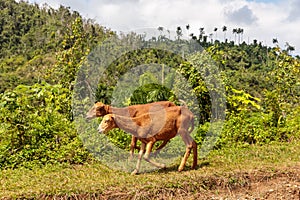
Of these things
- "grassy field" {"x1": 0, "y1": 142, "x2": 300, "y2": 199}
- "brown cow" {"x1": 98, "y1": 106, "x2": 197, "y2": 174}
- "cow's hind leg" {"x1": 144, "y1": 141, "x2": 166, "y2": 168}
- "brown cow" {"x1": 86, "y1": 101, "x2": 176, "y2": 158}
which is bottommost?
"grassy field" {"x1": 0, "y1": 142, "x2": 300, "y2": 199}

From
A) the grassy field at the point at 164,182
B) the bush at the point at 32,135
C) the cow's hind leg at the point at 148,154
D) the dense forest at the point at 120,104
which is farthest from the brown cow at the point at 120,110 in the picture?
the bush at the point at 32,135

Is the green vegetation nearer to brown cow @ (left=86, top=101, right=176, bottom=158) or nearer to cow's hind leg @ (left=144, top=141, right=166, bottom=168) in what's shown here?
cow's hind leg @ (left=144, top=141, right=166, bottom=168)

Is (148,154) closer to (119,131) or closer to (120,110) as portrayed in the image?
(120,110)

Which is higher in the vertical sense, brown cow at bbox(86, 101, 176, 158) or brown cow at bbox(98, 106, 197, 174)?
brown cow at bbox(86, 101, 176, 158)

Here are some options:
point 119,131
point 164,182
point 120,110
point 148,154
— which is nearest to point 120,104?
point 119,131

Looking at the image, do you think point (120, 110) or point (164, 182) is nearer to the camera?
point (164, 182)

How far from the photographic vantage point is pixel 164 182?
467 centimetres

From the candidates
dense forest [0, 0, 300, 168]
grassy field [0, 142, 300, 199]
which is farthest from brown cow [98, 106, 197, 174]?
dense forest [0, 0, 300, 168]

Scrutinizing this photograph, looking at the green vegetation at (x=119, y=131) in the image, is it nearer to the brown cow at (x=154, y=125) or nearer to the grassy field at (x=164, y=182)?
the grassy field at (x=164, y=182)

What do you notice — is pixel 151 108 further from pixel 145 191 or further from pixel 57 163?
pixel 57 163

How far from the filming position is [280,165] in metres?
5.68

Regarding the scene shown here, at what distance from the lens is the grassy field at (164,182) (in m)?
4.48

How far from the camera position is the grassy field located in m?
4.48

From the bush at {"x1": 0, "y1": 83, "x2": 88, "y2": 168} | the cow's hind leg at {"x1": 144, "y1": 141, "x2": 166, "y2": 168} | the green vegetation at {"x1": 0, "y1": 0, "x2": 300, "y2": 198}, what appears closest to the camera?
the green vegetation at {"x1": 0, "y1": 0, "x2": 300, "y2": 198}
